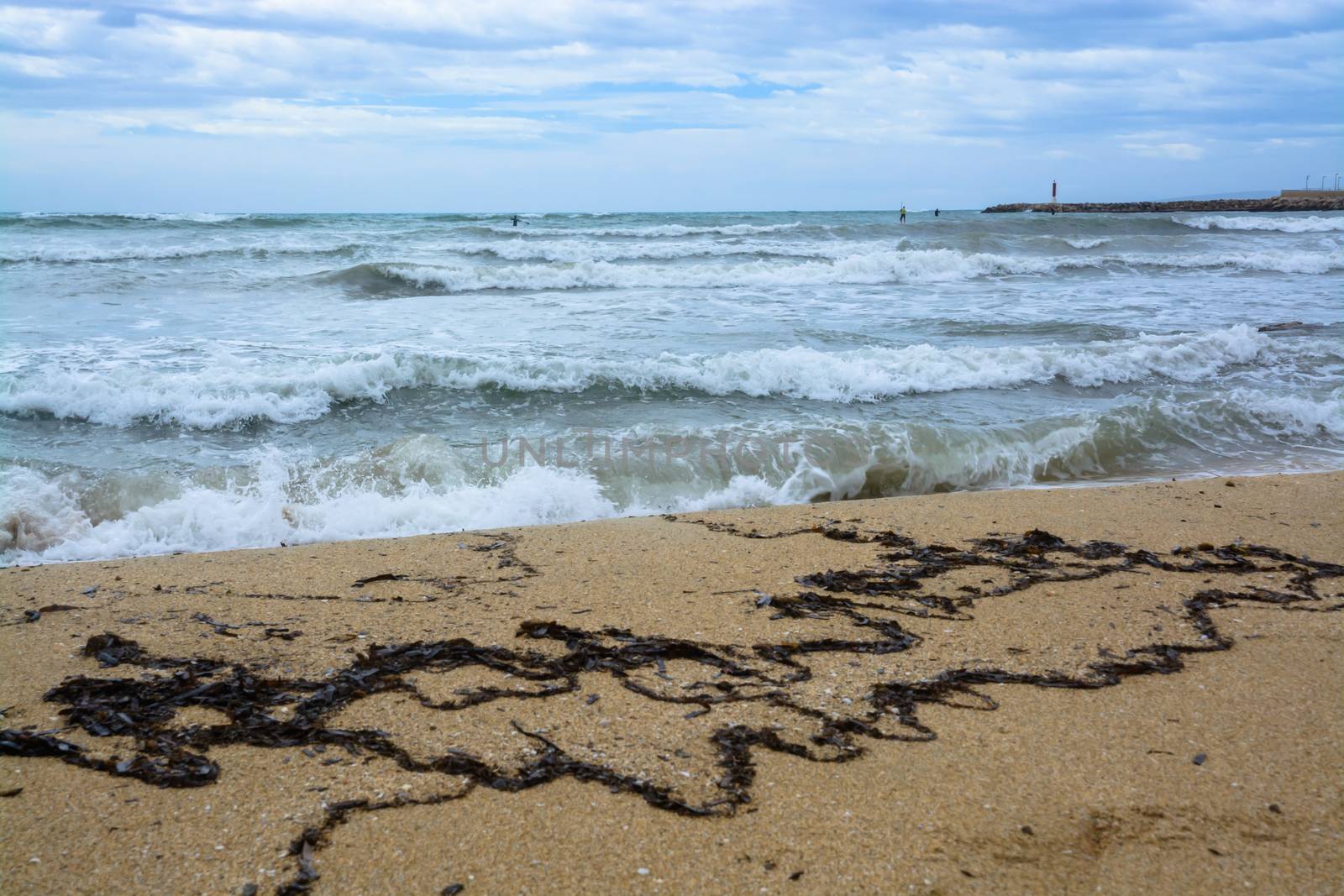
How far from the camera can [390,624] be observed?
305 cm

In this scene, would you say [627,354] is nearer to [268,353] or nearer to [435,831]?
[268,353]

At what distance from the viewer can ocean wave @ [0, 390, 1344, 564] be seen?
4547 mm

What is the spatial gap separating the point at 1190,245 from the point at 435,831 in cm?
2839

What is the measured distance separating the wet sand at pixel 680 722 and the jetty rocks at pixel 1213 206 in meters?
58.2

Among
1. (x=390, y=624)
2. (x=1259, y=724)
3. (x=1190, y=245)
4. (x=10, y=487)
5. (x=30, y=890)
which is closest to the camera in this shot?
Result: (x=30, y=890)

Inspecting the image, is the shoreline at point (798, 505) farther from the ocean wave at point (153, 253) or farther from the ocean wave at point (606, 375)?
the ocean wave at point (153, 253)

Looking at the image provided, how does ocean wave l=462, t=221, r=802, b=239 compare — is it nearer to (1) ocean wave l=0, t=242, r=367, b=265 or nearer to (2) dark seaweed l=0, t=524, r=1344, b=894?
(1) ocean wave l=0, t=242, r=367, b=265

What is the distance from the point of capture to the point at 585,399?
7387mm

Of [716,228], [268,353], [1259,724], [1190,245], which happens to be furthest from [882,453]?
[716,228]

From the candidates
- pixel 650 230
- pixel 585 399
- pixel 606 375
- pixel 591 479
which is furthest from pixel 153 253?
pixel 591 479

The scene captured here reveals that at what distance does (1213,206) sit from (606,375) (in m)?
63.2

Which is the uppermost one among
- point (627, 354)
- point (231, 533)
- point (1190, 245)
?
point (1190, 245)

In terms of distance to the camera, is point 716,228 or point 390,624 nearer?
point 390,624

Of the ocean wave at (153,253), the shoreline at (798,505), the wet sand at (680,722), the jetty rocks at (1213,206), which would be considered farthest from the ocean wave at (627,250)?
the jetty rocks at (1213,206)
